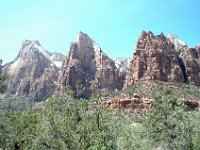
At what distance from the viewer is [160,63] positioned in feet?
510

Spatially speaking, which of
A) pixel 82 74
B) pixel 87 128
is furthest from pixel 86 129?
pixel 82 74

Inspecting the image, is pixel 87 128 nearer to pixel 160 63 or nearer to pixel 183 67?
pixel 160 63

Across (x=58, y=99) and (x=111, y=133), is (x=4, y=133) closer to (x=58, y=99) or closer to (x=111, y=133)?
(x=58, y=99)

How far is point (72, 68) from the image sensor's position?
7416 inches

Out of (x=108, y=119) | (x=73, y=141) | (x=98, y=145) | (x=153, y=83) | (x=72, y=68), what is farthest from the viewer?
(x=72, y=68)

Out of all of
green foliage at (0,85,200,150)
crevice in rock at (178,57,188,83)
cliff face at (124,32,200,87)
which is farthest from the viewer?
crevice in rock at (178,57,188,83)

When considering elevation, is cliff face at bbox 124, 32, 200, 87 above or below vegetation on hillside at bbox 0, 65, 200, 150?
above

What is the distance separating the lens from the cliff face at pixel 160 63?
151 m

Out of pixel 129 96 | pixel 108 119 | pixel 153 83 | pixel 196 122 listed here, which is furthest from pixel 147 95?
pixel 196 122

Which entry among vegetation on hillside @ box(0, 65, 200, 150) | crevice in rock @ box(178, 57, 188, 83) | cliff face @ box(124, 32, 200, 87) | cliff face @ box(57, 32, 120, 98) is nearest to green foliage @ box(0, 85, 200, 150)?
vegetation on hillside @ box(0, 65, 200, 150)

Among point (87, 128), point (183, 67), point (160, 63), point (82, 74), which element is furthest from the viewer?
point (82, 74)

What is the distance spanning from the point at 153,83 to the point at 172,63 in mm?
27067

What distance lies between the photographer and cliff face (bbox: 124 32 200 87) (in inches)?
5963

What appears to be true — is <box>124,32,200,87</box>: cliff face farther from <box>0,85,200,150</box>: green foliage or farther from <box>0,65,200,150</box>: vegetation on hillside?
<box>0,85,200,150</box>: green foliage
